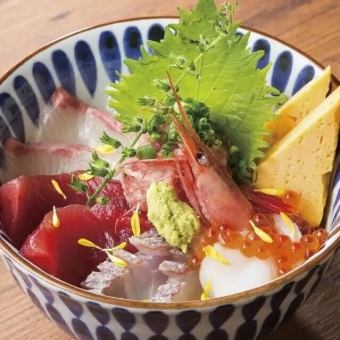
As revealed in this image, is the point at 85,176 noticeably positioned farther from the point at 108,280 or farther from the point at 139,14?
Answer: the point at 139,14

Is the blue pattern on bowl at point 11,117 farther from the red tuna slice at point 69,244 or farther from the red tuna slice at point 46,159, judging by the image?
the red tuna slice at point 69,244

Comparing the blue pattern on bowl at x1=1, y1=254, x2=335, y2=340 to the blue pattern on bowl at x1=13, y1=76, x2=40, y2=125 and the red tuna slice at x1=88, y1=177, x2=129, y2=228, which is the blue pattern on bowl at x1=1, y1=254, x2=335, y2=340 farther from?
the blue pattern on bowl at x1=13, y1=76, x2=40, y2=125

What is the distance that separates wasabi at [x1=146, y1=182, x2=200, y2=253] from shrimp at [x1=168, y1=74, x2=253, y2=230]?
4cm

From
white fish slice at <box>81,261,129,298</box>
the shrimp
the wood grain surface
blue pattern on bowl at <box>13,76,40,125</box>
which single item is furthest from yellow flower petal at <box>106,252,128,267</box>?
the wood grain surface

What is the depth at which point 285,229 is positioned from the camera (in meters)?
0.90

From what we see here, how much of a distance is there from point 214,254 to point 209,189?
0.10m

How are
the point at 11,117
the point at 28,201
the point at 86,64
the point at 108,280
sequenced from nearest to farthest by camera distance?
1. the point at 108,280
2. the point at 28,201
3. the point at 11,117
4. the point at 86,64

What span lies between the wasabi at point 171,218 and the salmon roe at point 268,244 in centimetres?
2

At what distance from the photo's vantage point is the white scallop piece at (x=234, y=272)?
84 cm

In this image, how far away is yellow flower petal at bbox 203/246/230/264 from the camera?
85 cm

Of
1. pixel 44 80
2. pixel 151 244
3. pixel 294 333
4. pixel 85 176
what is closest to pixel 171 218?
pixel 151 244

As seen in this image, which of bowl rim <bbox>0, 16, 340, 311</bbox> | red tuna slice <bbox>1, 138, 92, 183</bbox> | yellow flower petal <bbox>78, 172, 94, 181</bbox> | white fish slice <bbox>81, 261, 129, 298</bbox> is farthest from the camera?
red tuna slice <bbox>1, 138, 92, 183</bbox>

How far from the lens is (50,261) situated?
2.78 ft

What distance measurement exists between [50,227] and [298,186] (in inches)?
13.1
